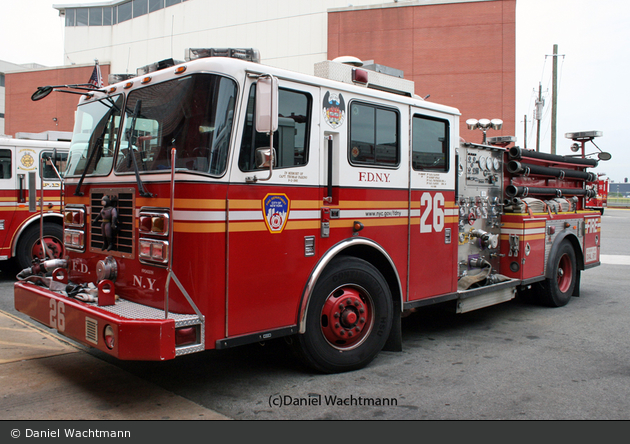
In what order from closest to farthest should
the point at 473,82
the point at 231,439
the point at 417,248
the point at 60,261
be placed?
the point at 231,439
the point at 60,261
the point at 417,248
the point at 473,82

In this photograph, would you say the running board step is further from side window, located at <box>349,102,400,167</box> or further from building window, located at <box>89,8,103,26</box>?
building window, located at <box>89,8,103,26</box>

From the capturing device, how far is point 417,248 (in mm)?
5531

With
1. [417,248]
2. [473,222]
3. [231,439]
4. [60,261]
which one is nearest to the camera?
[231,439]

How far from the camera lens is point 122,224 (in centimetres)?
442

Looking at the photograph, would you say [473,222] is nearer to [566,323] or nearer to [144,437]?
[566,323]

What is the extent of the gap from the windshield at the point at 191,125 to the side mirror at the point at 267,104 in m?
0.22

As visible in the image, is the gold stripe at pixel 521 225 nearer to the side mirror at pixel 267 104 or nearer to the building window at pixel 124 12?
the side mirror at pixel 267 104

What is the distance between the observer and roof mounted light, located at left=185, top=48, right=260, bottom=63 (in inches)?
165

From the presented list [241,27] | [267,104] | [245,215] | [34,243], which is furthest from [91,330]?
[241,27]

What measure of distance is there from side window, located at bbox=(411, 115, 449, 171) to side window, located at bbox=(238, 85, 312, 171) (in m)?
1.50

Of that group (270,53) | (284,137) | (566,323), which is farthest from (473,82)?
(284,137)

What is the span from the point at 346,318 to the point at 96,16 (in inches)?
1659

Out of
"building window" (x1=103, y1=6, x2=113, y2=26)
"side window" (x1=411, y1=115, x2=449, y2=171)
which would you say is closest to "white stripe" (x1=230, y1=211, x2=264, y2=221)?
"side window" (x1=411, y1=115, x2=449, y2=171)

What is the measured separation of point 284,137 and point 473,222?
11.4 ft
